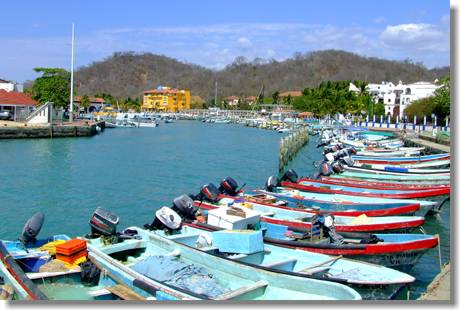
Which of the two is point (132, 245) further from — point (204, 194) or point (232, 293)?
point (204, 194)

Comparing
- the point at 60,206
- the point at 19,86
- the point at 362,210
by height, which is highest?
the point at 19,86

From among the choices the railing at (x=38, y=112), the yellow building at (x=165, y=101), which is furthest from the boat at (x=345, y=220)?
the yellow building at (x=165, y=101)

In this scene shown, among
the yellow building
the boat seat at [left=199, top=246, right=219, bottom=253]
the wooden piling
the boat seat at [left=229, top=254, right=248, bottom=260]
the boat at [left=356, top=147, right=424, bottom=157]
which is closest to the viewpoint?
the boat seat at [left=229, top=254, right=248, bottom=260]

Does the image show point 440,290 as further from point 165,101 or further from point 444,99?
point 165,101

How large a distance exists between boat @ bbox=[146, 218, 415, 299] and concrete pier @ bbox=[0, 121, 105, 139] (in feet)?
146

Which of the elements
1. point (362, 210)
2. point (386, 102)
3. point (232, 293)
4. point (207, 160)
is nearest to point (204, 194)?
point (362, 210)

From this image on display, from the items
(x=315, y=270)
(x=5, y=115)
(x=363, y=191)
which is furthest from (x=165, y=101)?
(x=315, y=270)

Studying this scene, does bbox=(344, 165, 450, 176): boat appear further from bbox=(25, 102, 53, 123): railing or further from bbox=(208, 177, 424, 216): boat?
bbox=(25, 102, 53, 123): railing

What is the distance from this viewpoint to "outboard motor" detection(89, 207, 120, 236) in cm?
1201

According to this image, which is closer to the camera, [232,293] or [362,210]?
[232,293]

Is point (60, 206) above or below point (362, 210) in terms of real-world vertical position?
below

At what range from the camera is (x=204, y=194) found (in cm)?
1694

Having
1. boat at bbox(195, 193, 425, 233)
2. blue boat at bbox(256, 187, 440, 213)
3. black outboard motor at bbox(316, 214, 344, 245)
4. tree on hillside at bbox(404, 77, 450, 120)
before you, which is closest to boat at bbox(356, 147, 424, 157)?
blue boat at bbox(256, 187, 440, 213)

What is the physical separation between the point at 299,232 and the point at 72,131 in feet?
159
